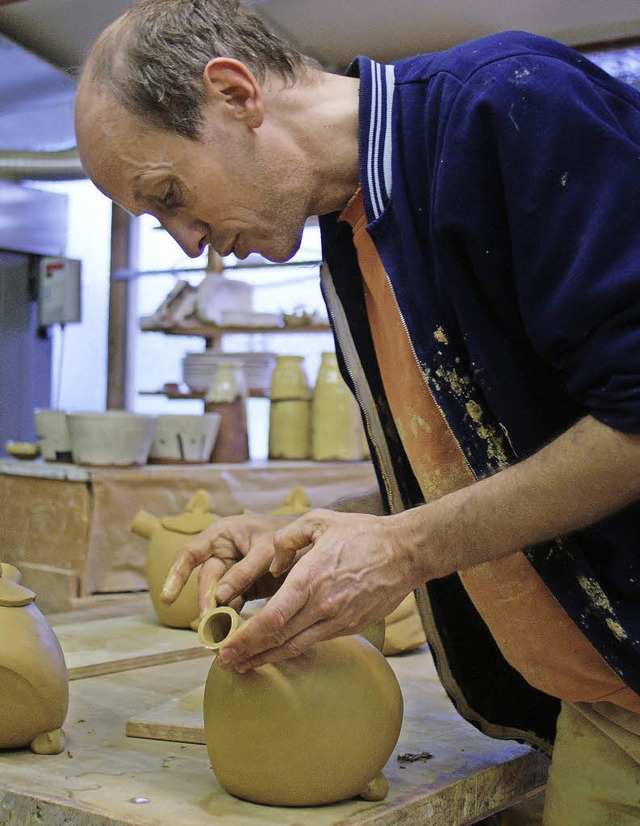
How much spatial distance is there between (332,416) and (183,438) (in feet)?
2.50

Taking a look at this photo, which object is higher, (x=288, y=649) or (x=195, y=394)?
(x=195, y=394)

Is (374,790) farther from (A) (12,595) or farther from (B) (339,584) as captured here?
(A) (12,595)

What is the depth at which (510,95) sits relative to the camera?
3.62 feet

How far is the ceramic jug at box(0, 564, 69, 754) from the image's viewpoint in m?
1.53

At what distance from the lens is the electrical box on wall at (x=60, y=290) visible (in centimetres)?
621

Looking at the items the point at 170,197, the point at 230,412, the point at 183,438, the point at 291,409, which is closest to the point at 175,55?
the point at 170,197

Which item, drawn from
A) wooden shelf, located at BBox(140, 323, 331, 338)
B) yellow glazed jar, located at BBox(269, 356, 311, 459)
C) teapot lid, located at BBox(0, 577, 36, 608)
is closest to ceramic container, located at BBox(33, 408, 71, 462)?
yellow glazed jar, located at BBox(269, 356, 311, 459)

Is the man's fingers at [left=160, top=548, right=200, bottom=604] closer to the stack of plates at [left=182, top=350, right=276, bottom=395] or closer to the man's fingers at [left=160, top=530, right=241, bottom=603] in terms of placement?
the man's fingers at [left=160, top=530, right=241, bottom=603]

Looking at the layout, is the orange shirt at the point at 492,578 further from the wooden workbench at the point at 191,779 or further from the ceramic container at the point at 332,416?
the ceramic container at the point at 332,416

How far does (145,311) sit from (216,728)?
560cm

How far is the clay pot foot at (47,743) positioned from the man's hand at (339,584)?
1.79ft

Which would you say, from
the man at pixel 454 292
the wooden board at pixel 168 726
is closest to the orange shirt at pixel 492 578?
the man at pixel 454 292

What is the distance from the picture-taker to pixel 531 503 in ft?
3.68

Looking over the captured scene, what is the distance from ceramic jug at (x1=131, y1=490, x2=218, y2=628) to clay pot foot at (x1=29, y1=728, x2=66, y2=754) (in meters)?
1.07
